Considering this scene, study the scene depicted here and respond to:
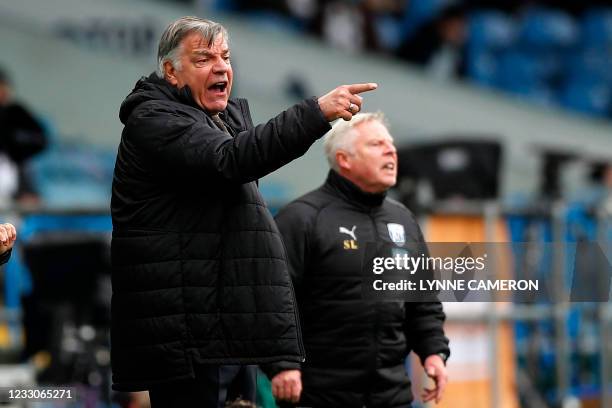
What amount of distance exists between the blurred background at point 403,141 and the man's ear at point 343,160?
931mm

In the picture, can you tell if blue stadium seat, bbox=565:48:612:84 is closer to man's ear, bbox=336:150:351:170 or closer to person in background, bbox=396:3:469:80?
person in background, bbox=396:3:469:80

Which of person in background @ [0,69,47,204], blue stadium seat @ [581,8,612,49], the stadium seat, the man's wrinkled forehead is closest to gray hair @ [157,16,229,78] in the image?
the man's wrinkled forehead

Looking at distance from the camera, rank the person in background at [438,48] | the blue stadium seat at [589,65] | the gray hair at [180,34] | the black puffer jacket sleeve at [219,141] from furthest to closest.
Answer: the blue stadium seat at [589,65] → the person in background at [438,48] → the gray hair at [180,34] → the black puffer jacket sleeve at [219,141]

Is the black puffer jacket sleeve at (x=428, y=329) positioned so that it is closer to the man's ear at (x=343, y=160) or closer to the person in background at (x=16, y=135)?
the man's ear at (x=343, y=160)

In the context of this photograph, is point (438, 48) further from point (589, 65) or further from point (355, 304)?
point (355, 304)

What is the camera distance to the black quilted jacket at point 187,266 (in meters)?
4.38

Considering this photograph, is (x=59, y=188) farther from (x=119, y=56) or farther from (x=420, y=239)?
(x=420, y=239)

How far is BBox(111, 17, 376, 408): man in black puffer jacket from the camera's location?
14.4ft

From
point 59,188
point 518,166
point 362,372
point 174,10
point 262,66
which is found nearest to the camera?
point 362,372

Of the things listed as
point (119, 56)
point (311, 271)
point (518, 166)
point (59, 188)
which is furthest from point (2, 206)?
point (518, 166)

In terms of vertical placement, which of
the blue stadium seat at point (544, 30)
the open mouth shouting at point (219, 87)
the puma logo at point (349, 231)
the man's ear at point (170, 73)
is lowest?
the puma logo at point (349, 231)

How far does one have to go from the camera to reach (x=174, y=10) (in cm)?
1214

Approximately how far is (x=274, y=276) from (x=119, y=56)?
6.95 meters

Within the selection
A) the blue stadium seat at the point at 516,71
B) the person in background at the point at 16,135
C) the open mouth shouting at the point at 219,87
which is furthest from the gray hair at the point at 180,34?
the blue stadium seat at the point at 516,71
